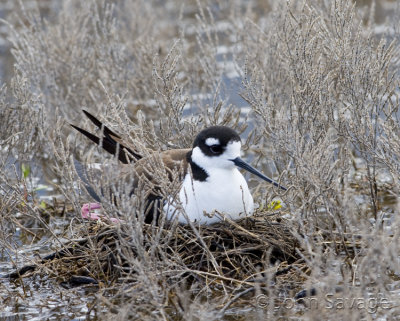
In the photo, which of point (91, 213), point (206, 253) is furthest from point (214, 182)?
point (91, 213)

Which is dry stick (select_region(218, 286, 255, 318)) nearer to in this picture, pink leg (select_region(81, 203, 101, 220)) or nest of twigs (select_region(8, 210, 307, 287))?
nest of twigs (select_region(8, 210, 307, 287))

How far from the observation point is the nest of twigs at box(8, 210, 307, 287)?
462 cm

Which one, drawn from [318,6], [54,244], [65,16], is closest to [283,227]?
[54,244]

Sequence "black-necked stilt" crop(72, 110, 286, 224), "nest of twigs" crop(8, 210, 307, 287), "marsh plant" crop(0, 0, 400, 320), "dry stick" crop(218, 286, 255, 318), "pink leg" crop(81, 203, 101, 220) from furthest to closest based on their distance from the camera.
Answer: "pink leg" crop(81, 203, 101, 220), "black-necked stilt" crop(72, 110, 286, 224), "nest of twigs" crop(8, 210, 307, 287), "dry stick" crop(218, 286, 255, 318), "marsh plant" crop(0, 0, 400, 320)

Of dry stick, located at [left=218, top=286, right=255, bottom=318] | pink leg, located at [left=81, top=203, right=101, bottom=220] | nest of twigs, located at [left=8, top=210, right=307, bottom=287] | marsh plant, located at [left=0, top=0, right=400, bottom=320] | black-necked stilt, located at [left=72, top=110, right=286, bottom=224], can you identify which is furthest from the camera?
pink leg, located at [left=81, top=203, right=101, bottom=220]

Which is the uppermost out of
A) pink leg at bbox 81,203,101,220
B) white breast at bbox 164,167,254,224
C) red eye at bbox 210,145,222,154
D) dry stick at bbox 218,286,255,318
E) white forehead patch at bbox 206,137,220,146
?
white forehead patch at bbox 206,137,220,146

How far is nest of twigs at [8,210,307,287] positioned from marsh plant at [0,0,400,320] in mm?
73

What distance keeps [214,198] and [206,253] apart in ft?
1.16

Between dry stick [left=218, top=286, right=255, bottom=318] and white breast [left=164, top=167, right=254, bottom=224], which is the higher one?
white breast [left=164, top=167, right=254, bottom=224]

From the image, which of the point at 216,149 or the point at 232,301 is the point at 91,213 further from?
the point at 232,301

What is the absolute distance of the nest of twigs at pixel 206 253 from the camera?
4.62m

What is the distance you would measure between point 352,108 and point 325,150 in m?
1.00

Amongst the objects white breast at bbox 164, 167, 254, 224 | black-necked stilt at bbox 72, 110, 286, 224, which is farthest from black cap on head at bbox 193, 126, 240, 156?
white breast at bbox 164, 167, 254, 224

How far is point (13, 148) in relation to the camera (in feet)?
20.7
